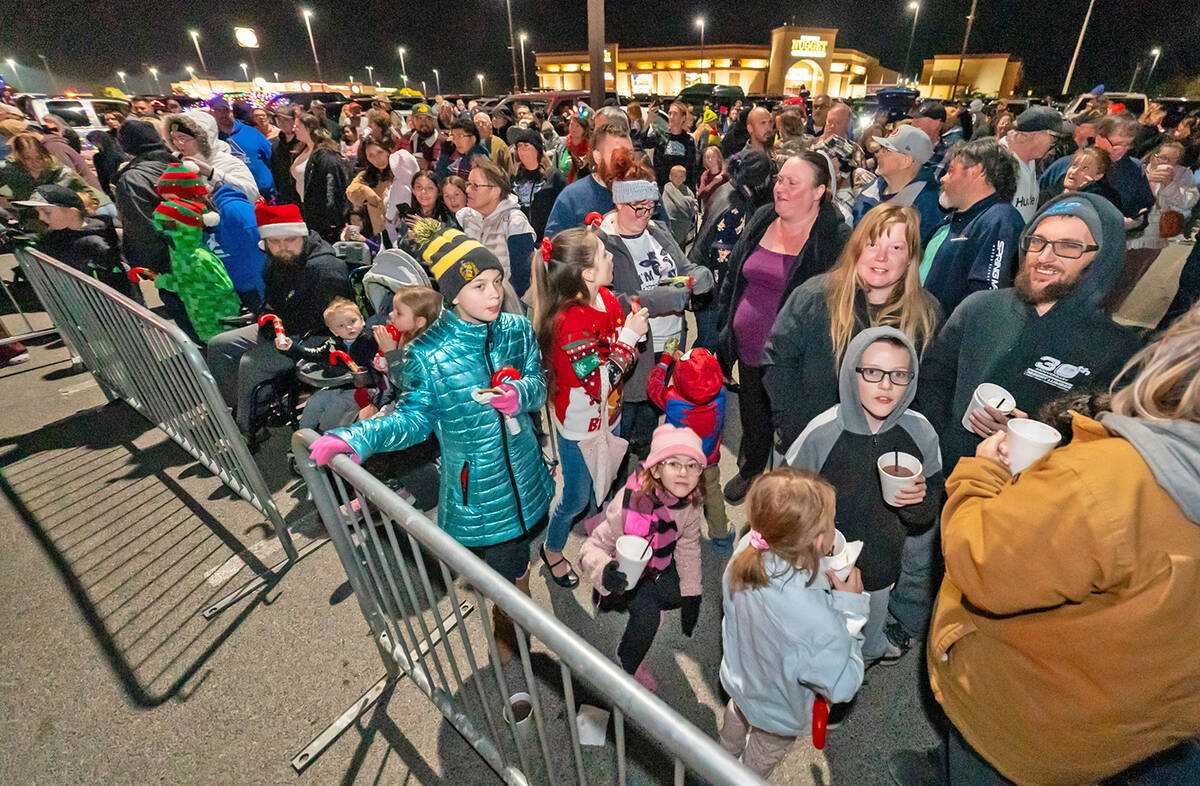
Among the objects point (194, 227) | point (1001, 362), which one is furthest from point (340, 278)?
point (1001, 362)

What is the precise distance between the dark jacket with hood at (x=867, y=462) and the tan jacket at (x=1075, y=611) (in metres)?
0.68

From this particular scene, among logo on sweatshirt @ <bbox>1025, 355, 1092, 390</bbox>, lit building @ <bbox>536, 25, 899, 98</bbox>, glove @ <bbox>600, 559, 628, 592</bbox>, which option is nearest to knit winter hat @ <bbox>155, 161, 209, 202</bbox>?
glove @ <bbox>600, 559, 628, 592</bbox>

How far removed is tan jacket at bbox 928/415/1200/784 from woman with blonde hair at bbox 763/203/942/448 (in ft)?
4.17

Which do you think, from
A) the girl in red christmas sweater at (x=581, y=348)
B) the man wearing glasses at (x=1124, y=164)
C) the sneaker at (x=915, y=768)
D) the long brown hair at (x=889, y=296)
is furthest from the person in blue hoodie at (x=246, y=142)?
the man wearing glasses at (x=1124, y=164)

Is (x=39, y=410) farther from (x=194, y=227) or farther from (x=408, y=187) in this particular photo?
(x=408, y=187)

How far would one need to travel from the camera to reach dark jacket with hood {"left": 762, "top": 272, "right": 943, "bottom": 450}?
2.82 metres

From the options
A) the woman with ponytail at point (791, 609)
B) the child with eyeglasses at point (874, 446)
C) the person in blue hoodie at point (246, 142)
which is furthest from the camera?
the person in blue hoodie at point (246, 142)

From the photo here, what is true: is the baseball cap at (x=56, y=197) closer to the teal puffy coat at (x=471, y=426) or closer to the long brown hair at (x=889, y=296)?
the teal puffy coat at (x=471, y=426)

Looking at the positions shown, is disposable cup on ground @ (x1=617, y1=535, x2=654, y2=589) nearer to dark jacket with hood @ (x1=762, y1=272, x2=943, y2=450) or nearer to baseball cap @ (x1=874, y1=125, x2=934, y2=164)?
dark jacket with hood @ (x1=762, y1=272, x2=943, y2=450)

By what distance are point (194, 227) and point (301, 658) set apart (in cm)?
377

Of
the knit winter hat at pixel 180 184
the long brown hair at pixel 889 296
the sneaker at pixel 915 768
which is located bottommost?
the sneaker at pixel 915 768

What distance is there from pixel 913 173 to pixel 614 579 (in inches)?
159

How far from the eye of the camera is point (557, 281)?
9.37 feet

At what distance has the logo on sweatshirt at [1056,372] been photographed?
2.30 m
